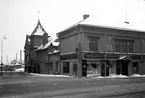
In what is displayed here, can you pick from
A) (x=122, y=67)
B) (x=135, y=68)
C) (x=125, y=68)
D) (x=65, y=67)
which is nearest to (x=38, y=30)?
(x=65, y=67)

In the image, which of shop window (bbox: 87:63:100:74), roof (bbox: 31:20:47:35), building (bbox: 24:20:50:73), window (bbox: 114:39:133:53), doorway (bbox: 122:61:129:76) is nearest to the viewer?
shop window (bbox: 87:63:100:74)

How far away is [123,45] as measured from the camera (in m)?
40.1

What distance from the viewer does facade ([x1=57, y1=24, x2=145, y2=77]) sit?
118 ft

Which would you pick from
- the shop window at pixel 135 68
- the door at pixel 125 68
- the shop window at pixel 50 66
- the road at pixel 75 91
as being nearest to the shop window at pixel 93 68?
the door at pixel 125 68

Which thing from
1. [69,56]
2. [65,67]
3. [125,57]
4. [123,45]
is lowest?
[65,67]

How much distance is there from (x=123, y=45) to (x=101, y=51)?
5.24m

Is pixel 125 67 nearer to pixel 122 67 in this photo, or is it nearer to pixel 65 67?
pixel 122 67

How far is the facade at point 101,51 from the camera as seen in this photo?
35.9 m

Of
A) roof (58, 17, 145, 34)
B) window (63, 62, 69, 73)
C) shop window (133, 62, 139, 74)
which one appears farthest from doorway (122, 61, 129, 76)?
window (63, 62, 69, 73)

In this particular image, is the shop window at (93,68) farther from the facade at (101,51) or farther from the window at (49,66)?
the window at (49,66)

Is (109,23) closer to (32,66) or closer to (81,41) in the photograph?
(81,41)

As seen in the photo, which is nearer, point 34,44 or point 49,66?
point 49,66

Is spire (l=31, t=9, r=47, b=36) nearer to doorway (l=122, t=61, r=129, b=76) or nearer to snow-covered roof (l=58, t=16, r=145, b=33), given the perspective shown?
snow-covered roof (l=58, t=16, r=145, b=33)

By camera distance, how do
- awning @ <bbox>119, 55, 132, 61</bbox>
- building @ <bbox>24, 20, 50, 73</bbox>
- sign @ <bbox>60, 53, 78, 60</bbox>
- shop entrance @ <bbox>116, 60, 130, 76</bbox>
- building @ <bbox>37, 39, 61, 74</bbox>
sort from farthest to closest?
building @ <bbox>24, 20, 50, 73</bbox> < building @ <bbox>37, 39, 61, 74</bbox> < shop entrance @ <bbox>116, 60, 130, 76</bbox> < awning @ <bbox>119, 55, 132, 61</bbox> < sign @ <bbox>60, 53, 78, 60</bbox>
